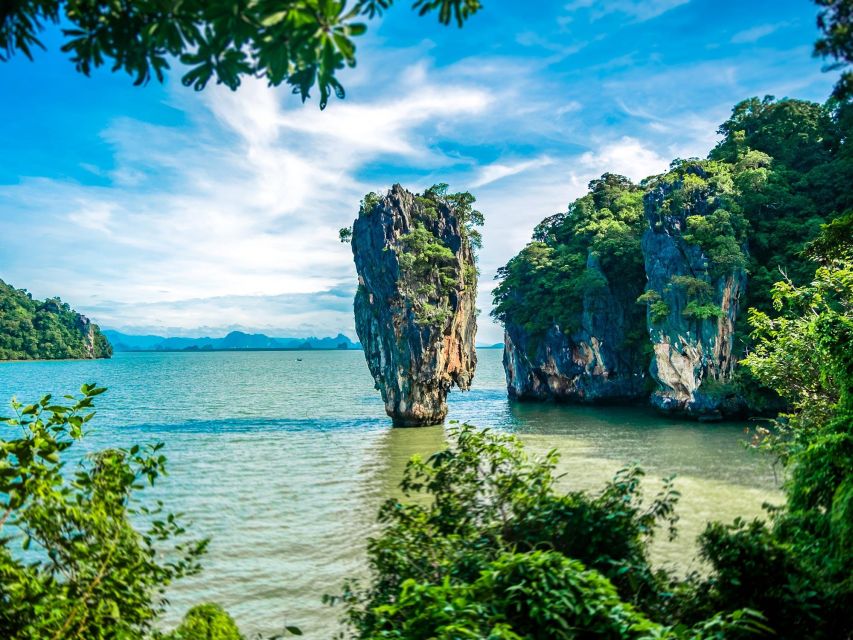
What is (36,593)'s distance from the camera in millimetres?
3252

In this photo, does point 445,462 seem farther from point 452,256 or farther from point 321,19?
point 452,256

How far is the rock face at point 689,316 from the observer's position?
3064 centimetres

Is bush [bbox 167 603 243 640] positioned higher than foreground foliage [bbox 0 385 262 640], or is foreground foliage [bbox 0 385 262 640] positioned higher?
foreground foliage [bbox 0 385 262 640]

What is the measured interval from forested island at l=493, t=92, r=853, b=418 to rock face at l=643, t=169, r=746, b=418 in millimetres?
63

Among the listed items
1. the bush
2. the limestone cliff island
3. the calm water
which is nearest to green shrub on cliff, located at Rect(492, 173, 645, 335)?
the calm water

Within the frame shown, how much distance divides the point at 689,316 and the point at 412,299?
54.8 feet

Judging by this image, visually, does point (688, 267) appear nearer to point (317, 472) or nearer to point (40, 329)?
point (317, 472)

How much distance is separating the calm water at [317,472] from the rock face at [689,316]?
2.14 meters

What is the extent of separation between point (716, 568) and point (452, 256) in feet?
96.4

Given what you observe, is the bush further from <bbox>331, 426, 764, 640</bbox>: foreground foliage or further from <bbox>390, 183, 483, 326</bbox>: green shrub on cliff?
<bbox>390, 183, 483, 326</bbox>: green shrub on cliff

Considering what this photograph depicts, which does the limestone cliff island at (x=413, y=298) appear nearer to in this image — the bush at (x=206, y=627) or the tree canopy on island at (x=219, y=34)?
the bush at (x=206, y=627)

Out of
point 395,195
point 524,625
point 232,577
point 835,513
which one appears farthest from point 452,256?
point 524,625

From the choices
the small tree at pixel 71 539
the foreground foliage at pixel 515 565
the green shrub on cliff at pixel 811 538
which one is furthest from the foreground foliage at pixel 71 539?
the green shrub on cliff at pixel 811 538

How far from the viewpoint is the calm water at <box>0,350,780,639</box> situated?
11.4 metres
